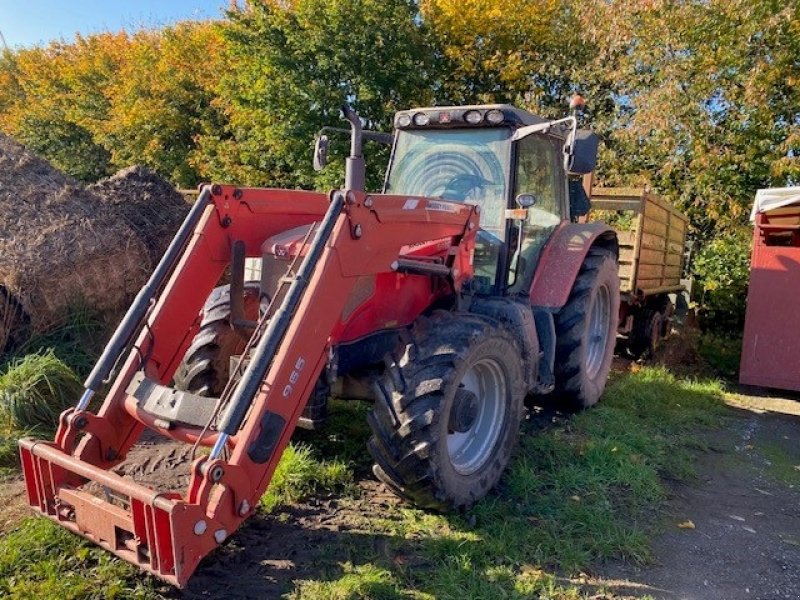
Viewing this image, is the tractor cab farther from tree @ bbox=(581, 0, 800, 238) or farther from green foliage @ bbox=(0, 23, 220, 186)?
green foliage @ bbox=(0, 23, 220, 186)

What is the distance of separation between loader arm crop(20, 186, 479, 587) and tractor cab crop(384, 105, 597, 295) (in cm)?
72

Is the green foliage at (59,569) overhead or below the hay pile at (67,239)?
below

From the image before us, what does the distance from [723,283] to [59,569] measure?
29.5 feet

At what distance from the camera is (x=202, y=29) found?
16719 millimetres

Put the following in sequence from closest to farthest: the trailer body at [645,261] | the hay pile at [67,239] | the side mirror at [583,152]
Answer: the side mirror at [583,152], the hay pile at [67,239], the trailer body at [645,261]

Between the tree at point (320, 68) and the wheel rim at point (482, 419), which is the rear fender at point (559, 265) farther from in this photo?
the tree at point (320, 68)

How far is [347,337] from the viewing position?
10.8 feet

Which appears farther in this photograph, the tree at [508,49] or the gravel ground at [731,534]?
the tree at [508,49]

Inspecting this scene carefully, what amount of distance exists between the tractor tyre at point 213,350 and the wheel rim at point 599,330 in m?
3.08

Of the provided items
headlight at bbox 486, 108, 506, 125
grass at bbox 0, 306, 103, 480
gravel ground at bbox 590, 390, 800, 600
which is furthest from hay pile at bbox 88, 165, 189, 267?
gravel ground at bbox 590, 390, 800, 600

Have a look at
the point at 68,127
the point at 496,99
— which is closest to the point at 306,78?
the point at 496,99

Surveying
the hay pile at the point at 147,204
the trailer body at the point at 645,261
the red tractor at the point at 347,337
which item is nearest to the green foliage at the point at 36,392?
the red tractor at the point at 347,337

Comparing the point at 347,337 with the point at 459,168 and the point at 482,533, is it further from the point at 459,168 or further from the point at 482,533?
the point at 459,168

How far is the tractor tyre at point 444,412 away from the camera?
2973mm
